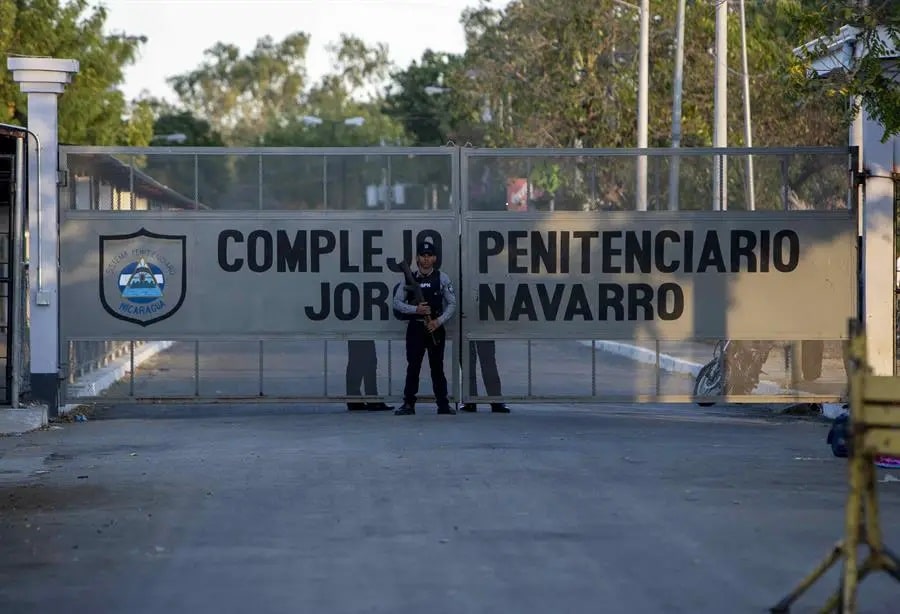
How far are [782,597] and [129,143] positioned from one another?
45193 millimetres

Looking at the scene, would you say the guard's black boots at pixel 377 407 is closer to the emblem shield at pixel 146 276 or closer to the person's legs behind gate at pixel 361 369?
the person's legs behind gate at pixel 361 369

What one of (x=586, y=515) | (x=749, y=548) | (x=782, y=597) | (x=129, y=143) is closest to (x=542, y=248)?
(x=586, y=515)

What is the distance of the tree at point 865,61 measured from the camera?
14727 mm

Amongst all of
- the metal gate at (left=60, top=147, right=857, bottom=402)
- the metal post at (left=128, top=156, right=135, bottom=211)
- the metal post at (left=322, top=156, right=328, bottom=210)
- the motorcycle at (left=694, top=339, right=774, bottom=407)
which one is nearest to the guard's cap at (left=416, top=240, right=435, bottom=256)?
the metal gate at (left=60, top=147, right=857, bottom=402)

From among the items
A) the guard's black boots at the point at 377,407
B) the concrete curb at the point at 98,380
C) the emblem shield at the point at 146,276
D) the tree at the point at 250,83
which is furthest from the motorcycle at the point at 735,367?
the tree at the point at 250,83

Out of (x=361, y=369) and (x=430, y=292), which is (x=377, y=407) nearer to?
(x=361, y=369)

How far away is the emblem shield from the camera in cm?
1756

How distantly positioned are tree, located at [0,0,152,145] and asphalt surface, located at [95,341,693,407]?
398 inches

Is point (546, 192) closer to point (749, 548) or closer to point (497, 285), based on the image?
point (497, 285)

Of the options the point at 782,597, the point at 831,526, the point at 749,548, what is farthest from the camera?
the point at 831,526

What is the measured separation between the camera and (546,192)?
1883 cm

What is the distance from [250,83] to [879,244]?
115530 mm

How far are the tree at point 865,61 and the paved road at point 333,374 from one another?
3874 millimetres

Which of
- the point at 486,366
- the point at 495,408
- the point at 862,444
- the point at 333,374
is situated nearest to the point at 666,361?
the point at 333,374
